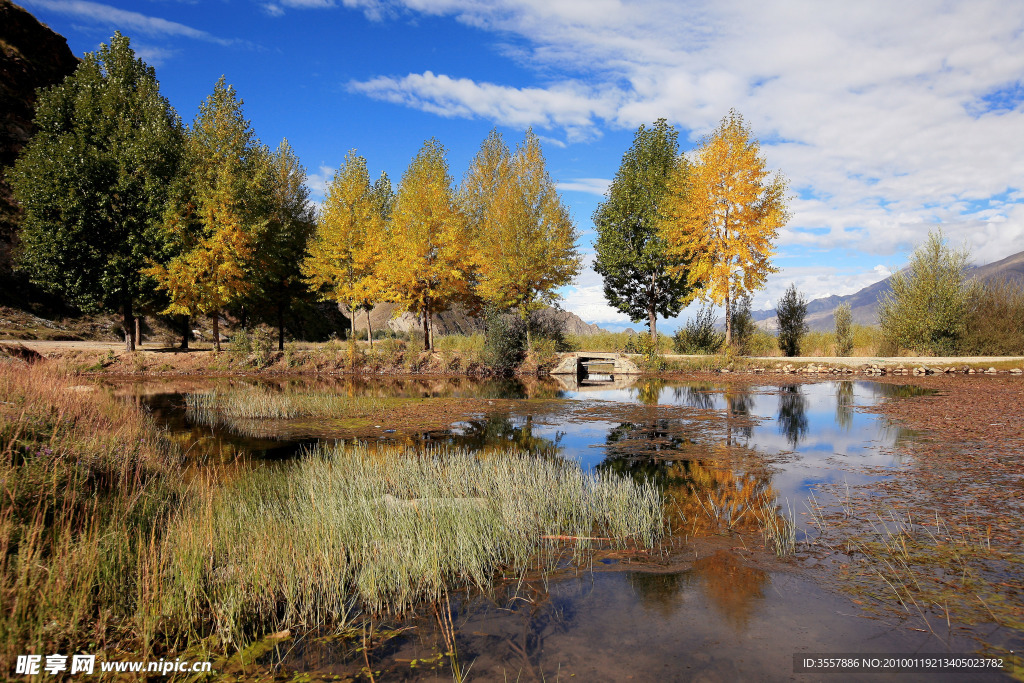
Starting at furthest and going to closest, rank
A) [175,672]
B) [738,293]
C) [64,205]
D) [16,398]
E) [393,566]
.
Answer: [738,293] → [64,205] → [16,398] → [393,566] → [175,672]

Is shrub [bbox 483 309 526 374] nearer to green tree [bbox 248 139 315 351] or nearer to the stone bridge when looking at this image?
the stone bridge

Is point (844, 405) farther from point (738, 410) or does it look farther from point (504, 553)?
point (504, 553)

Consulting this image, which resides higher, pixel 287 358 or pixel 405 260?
pixel 405 260

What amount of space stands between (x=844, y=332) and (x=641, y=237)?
13127mm

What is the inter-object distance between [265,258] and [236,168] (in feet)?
19.6

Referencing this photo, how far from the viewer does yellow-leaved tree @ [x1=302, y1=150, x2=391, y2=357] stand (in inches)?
1238

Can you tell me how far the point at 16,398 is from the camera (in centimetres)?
762

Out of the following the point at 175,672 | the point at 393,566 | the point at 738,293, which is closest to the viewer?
the point at 175,672

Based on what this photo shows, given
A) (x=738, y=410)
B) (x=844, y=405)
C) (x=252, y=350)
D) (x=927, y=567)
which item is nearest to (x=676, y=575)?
(x=927, y=567)

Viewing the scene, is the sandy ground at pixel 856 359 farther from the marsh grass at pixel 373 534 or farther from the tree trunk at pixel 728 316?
the marsh grass at pixel 373 534

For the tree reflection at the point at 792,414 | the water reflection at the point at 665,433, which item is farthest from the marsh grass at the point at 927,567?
the tree reflection at the point at 792,414

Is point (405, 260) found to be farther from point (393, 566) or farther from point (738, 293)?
point (393, 566)

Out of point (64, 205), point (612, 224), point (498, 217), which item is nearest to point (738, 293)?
point (612, 224)

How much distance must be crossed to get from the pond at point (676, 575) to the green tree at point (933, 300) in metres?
16.8
